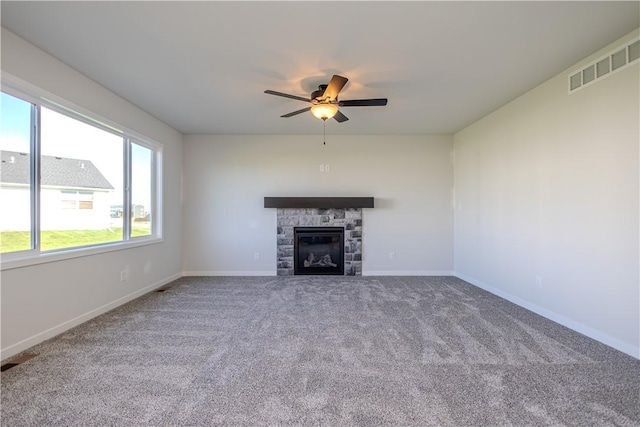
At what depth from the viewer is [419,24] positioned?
200 cm

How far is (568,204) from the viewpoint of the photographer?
272cm

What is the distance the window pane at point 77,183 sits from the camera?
2.51 meters

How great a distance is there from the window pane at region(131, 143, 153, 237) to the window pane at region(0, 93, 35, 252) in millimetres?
1323

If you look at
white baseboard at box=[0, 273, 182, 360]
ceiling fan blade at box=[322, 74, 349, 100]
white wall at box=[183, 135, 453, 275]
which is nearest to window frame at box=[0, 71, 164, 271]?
white baseboard at box=[0, 273, 182, 360]

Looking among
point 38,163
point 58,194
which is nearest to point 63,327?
point 58,194

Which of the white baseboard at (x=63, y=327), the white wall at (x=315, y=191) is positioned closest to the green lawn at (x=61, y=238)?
the white baseboard at (x=63, y=327)

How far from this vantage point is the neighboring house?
86.4 inches

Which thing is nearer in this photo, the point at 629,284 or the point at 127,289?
the point at 629,284

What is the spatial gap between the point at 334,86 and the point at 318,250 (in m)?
3.13

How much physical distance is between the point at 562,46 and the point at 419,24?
131cm

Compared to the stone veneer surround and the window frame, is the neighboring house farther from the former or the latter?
the stone veneer surround

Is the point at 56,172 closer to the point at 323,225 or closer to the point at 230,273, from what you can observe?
the point at 230,273

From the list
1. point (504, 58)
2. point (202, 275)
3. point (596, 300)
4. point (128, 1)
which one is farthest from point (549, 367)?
point (202, 275)

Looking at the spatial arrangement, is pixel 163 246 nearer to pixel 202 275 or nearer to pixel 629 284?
pixel 202 275
